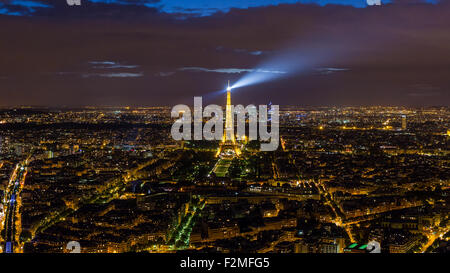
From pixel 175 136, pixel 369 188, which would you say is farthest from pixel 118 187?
pixel 175 136

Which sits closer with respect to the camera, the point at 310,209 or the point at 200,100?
the point at 310,209

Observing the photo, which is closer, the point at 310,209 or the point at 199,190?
the point at 310,209
